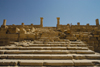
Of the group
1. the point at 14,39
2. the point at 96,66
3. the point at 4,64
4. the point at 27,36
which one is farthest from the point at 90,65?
the point at 14,39

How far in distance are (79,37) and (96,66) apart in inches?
192

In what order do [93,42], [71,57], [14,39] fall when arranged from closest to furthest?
[71,57] < [93,42] < [14,39]

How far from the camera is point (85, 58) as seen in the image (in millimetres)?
2752

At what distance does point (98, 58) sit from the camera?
276cm

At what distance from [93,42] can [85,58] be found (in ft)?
14.4

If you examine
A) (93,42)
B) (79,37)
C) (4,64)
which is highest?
(79,37)

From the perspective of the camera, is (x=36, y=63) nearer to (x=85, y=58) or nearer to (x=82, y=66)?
(x=82, y=66)

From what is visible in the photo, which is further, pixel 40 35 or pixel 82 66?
pixel 40 35

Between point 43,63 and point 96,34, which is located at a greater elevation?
point 96,34

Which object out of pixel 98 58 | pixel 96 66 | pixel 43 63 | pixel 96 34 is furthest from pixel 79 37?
pixel 43 63

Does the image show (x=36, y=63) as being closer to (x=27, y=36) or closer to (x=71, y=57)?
(x=71, y=57)

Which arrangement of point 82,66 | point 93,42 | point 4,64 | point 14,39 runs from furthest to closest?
point 14,39 → point 93,42 → point 4,64 → point 82,66

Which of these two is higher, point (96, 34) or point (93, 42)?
point (96, 34)

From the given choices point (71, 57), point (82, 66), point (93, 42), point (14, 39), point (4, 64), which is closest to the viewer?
point (82, 66)
